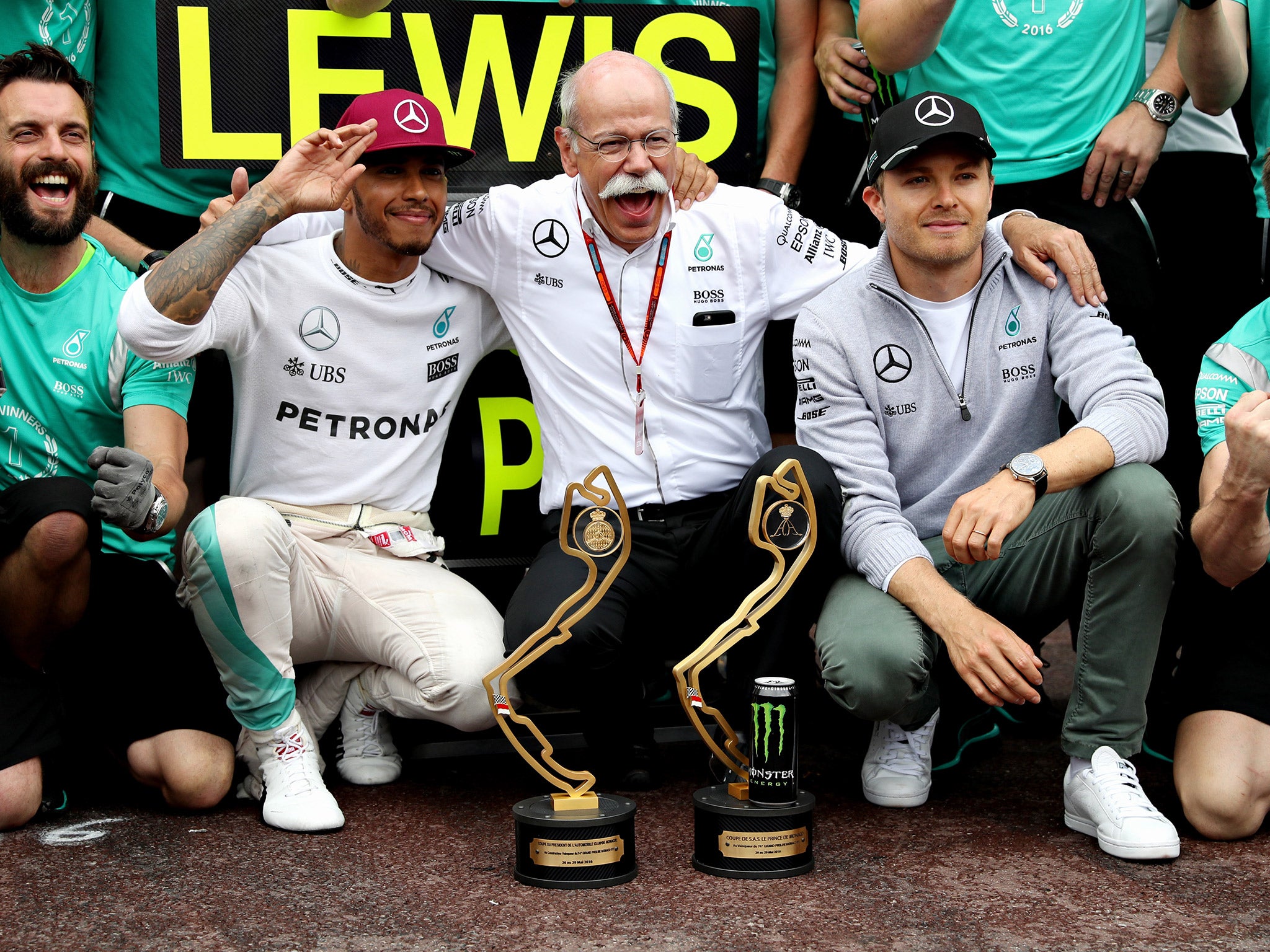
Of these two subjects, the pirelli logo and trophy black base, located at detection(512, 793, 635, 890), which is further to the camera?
the pirelli logo

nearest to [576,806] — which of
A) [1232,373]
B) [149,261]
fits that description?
[1232,373]

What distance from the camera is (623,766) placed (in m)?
3.63

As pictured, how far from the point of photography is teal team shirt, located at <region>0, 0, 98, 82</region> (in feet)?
13.6

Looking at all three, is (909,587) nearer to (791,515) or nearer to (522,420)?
(791,515)

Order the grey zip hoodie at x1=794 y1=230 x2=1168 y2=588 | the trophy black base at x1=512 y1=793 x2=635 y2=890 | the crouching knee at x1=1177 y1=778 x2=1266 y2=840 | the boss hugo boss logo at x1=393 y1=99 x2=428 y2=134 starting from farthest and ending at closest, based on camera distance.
Answer: the boss hugo boss logo at x1=393 y1=99 x2=428 y2=134 < the grey zip hoodie at x1=794 y1=230 x2=1168 y2=588 < the crouching knee at x1=1177 y1=778 x2=1266 y2=840 < the trophy black base at x1=512 y1=793 x2=635 y2=890

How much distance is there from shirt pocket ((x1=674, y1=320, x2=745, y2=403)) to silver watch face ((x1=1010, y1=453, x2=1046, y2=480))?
0.94m

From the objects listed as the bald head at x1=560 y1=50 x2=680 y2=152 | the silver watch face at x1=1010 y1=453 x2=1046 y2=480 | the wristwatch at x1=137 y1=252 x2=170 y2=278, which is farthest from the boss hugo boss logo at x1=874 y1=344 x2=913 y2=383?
the wristwatch at x1=137 y1=252 x2=170 y2=278

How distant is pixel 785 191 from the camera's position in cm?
433

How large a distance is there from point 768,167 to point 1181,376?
62.0 inches

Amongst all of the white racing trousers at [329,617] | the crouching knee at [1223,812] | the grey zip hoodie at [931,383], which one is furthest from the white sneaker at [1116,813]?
the white racing trousers at [329,617]

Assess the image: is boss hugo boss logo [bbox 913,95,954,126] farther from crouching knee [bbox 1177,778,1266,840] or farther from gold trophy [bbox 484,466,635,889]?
crouching knee [bbox 1177,778,1266,840]

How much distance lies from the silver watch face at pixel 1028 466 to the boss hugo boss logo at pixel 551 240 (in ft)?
4.69

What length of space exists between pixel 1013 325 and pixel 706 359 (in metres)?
0.86

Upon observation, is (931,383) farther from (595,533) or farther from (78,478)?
(78,478)
